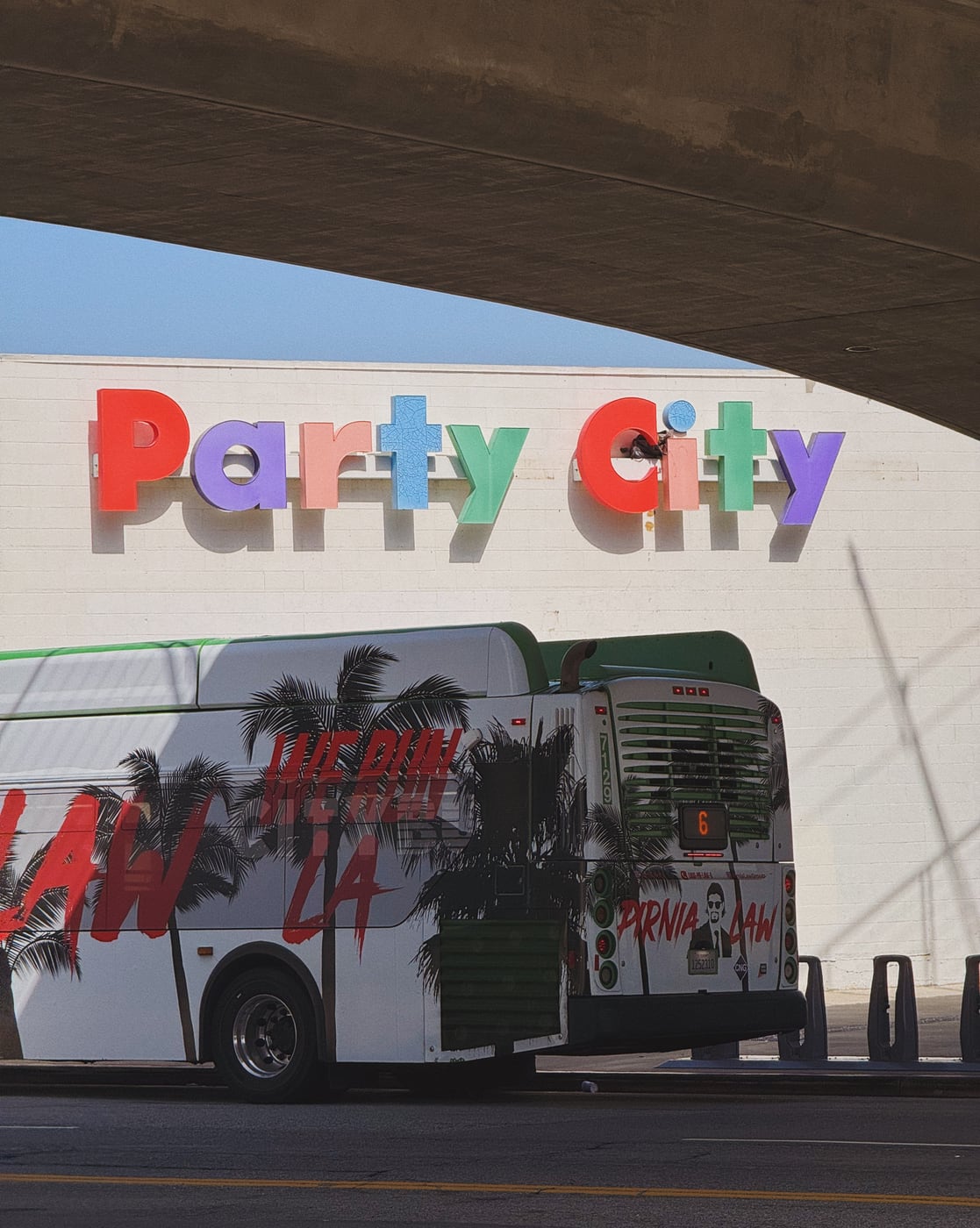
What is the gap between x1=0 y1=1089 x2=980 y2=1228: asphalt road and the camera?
8938 mm

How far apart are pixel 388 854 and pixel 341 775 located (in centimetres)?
71

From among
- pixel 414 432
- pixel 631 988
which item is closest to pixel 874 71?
pixel 631 988

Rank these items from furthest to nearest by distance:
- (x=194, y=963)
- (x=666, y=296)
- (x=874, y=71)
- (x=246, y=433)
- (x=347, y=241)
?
(x=246, y=433) → (x=194, y=963) → (x=666, y=296) → (x=347, y=241) → (x=874, y=71)

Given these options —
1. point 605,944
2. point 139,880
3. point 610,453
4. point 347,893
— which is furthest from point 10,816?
point 610,453

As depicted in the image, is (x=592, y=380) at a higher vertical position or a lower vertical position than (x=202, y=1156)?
higher

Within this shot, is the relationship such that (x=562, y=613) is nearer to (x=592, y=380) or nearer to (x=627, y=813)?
(x=592, y=380)

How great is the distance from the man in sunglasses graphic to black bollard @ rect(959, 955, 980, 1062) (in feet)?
8.48

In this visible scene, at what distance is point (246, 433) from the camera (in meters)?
24.1

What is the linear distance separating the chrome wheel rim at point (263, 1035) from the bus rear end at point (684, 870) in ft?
7.85

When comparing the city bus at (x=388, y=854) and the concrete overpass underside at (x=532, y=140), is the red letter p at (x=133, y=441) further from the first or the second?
the concrete overpass underside at (x=532, y=140)

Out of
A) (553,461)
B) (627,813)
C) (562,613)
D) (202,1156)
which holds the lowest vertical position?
(202,1156)

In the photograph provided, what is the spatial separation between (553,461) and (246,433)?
13.3 ft

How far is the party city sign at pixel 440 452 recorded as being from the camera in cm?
2381

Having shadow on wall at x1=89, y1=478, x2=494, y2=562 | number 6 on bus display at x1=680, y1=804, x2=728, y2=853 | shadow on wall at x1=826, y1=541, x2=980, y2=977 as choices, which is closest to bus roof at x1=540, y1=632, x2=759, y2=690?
number 6 on bus display at x1=680, y1=804, x2=728, y2=853
